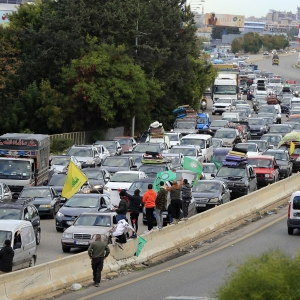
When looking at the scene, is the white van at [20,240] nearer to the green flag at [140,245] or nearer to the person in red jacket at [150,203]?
the green flag at [140,245]

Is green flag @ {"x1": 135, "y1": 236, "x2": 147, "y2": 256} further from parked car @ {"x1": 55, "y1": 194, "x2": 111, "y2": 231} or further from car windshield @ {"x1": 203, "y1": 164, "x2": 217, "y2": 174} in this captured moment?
car windshield @ {"x1": 203, "y1": 164, "x2": 217, "y2": 174}

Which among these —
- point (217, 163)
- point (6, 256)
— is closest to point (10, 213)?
point (6, 256)

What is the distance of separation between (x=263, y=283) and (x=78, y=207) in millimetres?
18553

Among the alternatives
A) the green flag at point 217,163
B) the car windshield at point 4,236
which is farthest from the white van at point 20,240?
the green flag at point 217,163

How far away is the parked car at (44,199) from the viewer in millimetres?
32719

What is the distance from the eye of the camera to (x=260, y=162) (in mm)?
42781

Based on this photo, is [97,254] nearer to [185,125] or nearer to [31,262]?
[31,262]

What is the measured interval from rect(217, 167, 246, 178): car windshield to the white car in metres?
3.35

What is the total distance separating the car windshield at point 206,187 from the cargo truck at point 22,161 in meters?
6.41

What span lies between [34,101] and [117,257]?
40.9 meters

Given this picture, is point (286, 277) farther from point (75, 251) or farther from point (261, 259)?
point (75, 251)

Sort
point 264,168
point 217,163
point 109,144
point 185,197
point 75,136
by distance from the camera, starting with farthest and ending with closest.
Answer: point 75,136, point 109,144, point 217,163, point 264,168, point 185,197

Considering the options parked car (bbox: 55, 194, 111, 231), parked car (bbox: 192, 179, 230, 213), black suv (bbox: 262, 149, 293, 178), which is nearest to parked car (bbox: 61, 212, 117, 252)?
parked car (bbox: 55, 194, 111, 231)

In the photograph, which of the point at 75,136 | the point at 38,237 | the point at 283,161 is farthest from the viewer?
the point at 75,136
